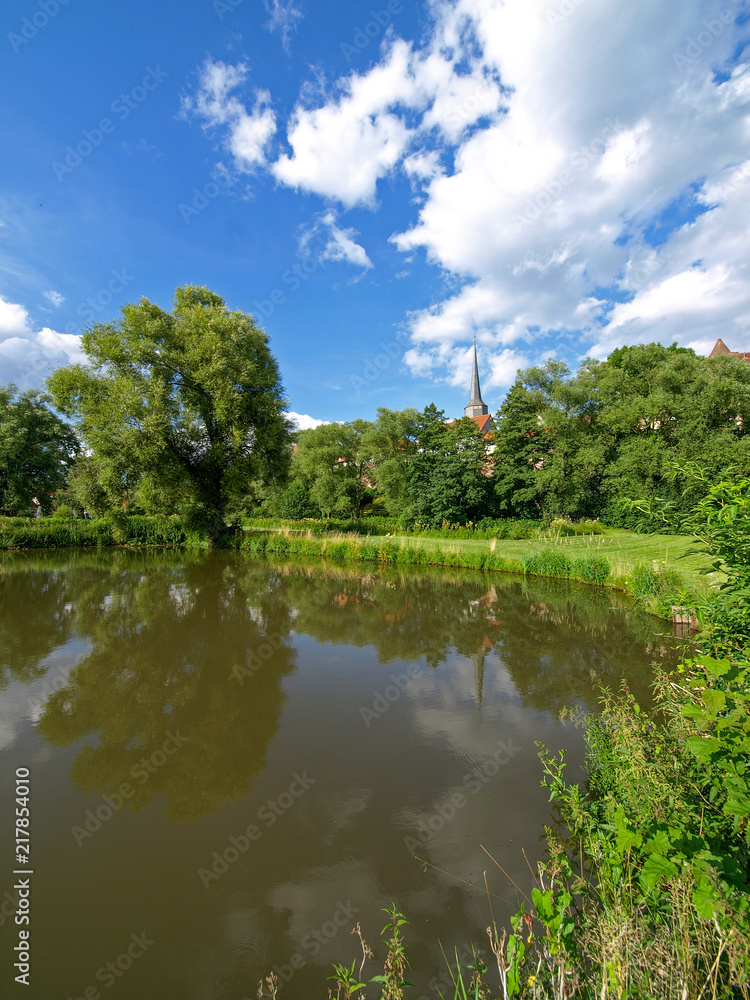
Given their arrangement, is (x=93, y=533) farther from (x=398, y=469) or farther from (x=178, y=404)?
(x=398, y=469)

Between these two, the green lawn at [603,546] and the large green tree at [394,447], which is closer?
the green lawn at [603,546]

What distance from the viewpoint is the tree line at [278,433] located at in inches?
803

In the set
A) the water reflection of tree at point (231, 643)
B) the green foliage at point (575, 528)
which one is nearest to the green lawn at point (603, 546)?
the green foliage at point (575, 528)

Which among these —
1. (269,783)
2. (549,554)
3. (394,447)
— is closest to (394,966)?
(269,783)

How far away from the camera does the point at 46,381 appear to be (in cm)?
2023

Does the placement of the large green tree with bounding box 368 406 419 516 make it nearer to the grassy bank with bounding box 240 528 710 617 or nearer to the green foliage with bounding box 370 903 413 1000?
the grassy bank with bounding box 240 528 710 617

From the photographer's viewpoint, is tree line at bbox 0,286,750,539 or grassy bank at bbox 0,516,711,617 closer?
grassy bank at bbox 0,516,711,617

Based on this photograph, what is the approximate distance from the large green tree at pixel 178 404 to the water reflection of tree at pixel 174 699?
428 inches

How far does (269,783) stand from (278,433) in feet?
65.4

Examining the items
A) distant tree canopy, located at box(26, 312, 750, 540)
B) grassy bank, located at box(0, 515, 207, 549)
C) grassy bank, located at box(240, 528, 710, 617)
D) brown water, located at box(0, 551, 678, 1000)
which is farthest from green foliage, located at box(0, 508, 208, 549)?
brown water, located at box(0, 551, 678, 1000)

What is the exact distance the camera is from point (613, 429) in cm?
2586

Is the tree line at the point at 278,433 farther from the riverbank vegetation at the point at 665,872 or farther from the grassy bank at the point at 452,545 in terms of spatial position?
the riverbank vegetation at the point at 665,872

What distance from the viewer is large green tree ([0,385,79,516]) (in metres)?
29.0

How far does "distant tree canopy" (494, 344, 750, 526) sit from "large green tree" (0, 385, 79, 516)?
106ft
